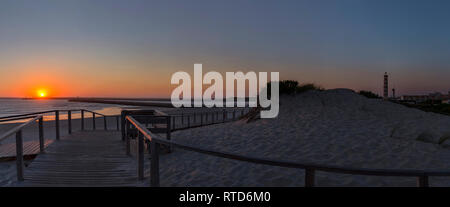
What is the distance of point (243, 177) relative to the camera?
16.5 feet

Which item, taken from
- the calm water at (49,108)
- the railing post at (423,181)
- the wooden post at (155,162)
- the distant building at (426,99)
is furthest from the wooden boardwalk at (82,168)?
the distant building at (426,99)

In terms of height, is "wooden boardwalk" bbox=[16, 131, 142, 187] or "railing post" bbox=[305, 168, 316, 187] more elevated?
"railing post" bbox=[305, 168, 316, 187]

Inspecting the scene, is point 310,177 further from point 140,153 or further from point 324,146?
point 324,146

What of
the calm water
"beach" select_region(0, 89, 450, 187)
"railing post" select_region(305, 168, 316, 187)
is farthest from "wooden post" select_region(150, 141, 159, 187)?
the calm water

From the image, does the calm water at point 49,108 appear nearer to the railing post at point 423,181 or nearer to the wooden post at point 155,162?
the wooden post at point 155,162

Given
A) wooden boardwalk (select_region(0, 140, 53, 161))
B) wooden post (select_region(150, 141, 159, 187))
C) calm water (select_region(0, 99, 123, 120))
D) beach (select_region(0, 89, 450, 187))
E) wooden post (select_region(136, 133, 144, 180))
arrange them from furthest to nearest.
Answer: calm water (select_region(0, 99, 123, 120)), wooden boardwalk (select_region(0, 140, 53, 161)), beach (select_region(0, 89, 450, 187)), wooden post (select_region(136, 133, 144, 180)), wooden post (select_region(150, 141, 159, 187))

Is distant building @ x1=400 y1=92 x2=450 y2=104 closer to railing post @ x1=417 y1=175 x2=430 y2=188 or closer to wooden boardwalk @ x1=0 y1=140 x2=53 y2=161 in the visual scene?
railing post @ x1=417 y1=175 x2=430 y2=188

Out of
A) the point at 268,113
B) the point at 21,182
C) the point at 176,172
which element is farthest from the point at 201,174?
the point at 268,113

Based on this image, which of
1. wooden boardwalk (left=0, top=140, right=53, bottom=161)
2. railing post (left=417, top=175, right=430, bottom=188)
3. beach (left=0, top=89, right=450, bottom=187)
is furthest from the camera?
wooden boardwalk (left=0, top=140, right=53, bottom=161)

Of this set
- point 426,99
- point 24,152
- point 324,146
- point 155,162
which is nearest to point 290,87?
point 324,146

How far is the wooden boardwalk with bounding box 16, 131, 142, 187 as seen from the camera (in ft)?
13.4
